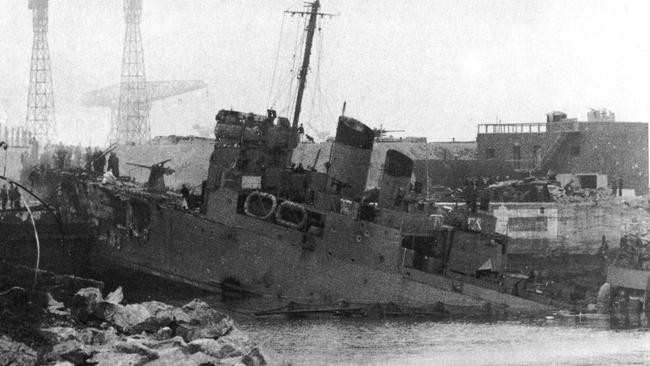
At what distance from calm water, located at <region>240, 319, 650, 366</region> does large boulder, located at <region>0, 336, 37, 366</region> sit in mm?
5860

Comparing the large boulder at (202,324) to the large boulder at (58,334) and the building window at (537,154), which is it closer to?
the large boulder at (58,334)

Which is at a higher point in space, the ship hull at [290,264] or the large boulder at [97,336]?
the ship hull at [290,264]

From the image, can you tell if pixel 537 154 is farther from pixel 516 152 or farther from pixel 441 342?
pixel 441 342

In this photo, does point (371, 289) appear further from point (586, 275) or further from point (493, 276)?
point (586, 275)

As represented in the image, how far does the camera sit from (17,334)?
40.9 feet

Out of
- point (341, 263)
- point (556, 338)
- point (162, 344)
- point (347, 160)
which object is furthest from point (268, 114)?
point (162, 344)

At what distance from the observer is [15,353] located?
39.1 feet

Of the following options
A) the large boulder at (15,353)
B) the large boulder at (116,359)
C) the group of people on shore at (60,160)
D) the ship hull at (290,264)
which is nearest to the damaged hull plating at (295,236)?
the ship hull at (290,264)

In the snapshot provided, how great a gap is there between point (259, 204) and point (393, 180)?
13.8 ft

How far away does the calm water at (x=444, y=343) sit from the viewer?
18.1 m

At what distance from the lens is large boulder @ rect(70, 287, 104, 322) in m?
14.5

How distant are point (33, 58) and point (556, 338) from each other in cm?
2822

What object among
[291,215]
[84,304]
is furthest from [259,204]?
[84,304]

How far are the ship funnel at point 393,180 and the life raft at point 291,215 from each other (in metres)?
2.60
